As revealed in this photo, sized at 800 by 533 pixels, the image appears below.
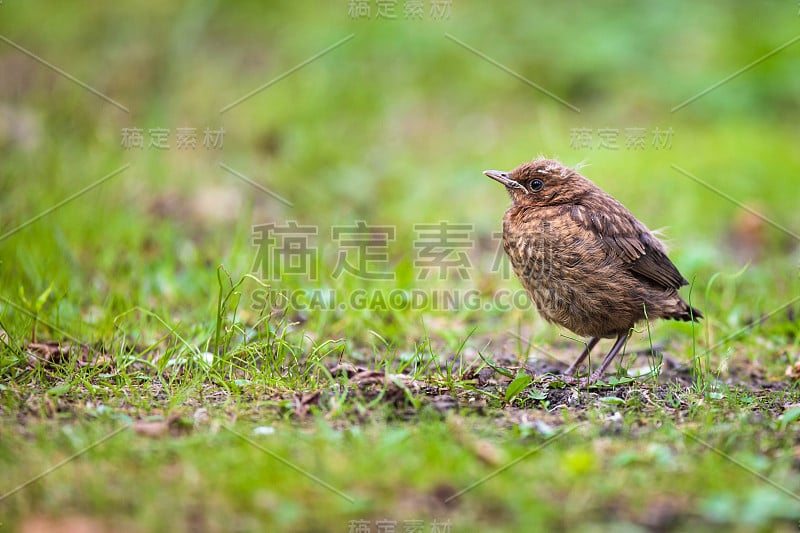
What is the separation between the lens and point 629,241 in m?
4.84

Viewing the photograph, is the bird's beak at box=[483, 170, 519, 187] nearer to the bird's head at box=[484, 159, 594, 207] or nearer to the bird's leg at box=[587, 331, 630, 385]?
the bird's head at box=[484, 159, 594, 207]

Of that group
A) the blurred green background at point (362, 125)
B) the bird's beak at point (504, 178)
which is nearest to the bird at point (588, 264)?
the bird's beak at point (504, 178)

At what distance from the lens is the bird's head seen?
5039 mm

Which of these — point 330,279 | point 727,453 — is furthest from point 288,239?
point 727,453

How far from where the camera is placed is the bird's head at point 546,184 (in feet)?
16.5

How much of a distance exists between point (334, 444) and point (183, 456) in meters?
0.59

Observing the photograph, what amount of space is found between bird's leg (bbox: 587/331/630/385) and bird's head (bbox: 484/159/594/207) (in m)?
0.87

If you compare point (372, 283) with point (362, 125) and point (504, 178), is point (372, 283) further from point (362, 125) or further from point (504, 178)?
point (362, 125)

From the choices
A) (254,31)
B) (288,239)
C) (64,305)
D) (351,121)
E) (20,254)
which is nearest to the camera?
(64,305)

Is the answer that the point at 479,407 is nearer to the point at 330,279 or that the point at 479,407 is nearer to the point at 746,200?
the point at 330,279

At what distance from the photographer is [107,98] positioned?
8844 mm

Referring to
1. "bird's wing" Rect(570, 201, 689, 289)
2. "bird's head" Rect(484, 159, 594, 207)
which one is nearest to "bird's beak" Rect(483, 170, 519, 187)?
"bird's head" Rect(484, 159, 594, 207)

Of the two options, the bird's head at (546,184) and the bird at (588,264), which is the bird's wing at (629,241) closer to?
the bird at (588,264)

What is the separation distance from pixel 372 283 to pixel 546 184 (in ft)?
4.64
